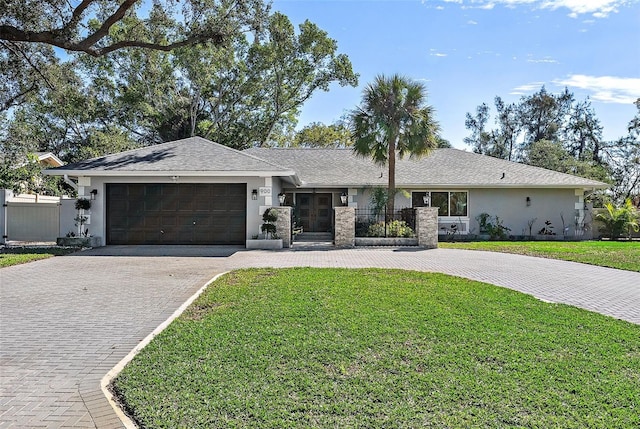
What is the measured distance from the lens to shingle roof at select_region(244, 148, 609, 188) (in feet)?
68.5

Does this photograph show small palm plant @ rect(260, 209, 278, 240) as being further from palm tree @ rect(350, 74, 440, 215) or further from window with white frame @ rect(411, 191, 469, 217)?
window with white frame @ rect(411, 191, 469, 217)

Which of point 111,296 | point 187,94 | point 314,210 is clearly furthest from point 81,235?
point 187,94

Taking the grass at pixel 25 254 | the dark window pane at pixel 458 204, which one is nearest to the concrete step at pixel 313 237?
the dark window pane at pixel 458 204

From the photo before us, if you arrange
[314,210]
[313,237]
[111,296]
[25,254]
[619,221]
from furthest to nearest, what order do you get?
[314,210], [619,221], [313,237], [25,254], [111,296]

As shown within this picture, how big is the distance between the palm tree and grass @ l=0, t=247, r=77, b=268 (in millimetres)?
11585

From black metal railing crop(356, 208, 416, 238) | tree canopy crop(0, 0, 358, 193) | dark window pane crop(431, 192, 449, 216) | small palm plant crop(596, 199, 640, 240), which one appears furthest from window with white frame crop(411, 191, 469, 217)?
tree canopy crop(0, 0, 358, 193)

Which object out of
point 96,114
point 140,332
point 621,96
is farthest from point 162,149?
point 621,96

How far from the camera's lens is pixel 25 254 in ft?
45.0

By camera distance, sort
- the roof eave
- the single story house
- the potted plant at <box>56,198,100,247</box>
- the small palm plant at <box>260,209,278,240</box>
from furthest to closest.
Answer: the single story house < the potted plant at <box>56,198,100,247</box> < the small palm plant at <box>260,209,278,240</box> < the roof eave

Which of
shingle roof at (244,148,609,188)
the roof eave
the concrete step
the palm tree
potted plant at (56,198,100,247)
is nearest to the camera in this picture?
the roof eave

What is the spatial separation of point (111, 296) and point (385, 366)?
18.3ft

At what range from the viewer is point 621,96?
35781 mm

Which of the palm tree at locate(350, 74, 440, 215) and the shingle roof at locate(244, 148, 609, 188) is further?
the shingle roof at locate(244, 148, 609, 188)

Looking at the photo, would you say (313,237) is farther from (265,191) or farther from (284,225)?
(265,191)
